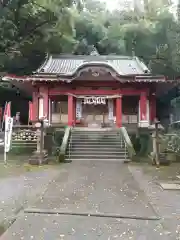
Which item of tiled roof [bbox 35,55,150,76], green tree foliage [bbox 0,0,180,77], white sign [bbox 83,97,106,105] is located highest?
green tree foliage [bbox 0,0,180,77]

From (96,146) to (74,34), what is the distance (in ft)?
46.4

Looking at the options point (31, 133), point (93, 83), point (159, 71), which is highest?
point (159, 71)

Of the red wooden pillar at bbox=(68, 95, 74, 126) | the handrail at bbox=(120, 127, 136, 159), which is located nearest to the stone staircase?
the handrail at bbox=(120, 127, 136, 159)

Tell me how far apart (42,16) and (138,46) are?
11.2 meters

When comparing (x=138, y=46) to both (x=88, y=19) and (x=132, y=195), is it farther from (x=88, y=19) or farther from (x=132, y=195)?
(x=132, y=195)

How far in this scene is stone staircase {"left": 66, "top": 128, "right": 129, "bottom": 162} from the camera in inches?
523

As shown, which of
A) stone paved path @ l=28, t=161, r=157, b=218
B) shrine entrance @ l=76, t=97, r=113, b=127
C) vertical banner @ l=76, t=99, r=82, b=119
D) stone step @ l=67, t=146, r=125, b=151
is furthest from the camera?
shrine entrance @ l=76, t=97, r=113, b=127

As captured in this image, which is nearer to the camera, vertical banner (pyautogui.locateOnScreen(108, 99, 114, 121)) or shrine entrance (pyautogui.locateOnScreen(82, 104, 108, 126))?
vertical banner (pyautogui.locateOnScreen(108, 99, 114, 121))

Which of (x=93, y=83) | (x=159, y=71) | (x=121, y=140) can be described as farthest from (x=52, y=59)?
(x=121, y=140)

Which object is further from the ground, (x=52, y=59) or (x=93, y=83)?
(x=52, y=59)

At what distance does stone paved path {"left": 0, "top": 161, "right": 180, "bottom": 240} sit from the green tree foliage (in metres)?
7.74

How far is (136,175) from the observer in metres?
9.21

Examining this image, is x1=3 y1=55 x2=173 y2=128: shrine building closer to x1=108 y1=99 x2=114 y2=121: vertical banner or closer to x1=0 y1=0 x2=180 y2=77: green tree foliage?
x1=108 y1=99 x2=114 y2=121: vertical banner

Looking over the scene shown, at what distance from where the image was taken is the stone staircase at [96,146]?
43.6ft
